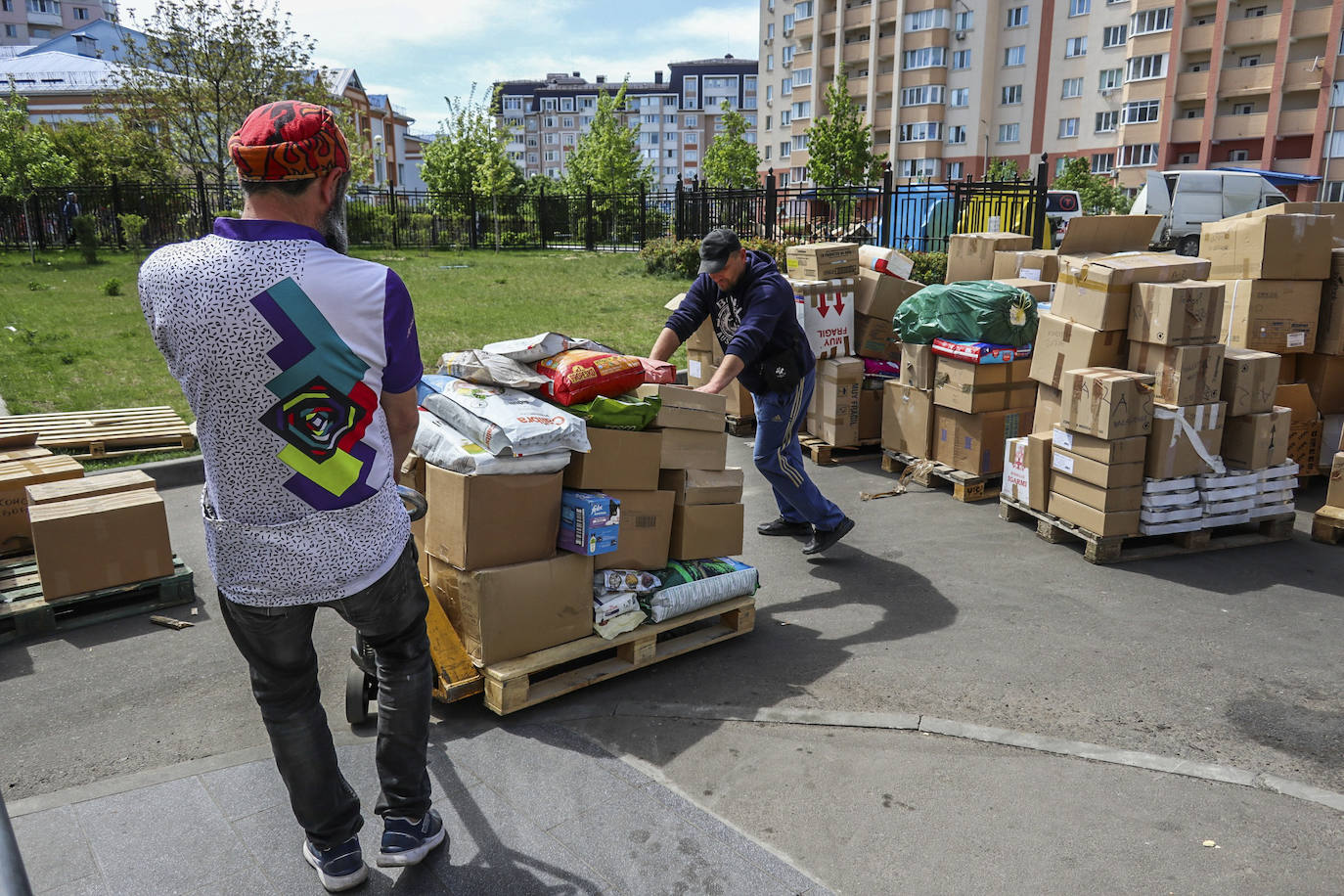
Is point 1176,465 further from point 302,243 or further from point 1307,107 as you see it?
point 1307,107

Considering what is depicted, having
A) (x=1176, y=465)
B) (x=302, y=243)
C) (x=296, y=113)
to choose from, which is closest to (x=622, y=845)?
(x=302, y=243)

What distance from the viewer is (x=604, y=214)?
101ft

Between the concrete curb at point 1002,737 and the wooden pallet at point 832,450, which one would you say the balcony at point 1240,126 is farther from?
the concrete curb at point 1002,737

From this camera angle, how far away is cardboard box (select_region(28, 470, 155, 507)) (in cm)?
500

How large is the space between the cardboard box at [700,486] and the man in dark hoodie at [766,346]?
3.06ft

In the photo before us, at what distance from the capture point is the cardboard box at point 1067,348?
6.09 meters

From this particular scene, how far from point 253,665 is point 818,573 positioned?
3727mm

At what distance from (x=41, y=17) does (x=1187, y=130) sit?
341ft

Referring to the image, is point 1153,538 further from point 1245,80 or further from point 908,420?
point 1245,80

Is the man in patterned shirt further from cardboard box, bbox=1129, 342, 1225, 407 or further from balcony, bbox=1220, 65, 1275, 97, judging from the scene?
balcony, bbox=1220, 65, 1275, 97

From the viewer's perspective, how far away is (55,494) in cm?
500

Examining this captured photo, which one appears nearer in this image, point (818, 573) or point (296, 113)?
point (296, 113)

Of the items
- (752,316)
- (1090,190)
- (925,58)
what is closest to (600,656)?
(752,316)

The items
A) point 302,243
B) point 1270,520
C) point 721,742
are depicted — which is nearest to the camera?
point 302,243
